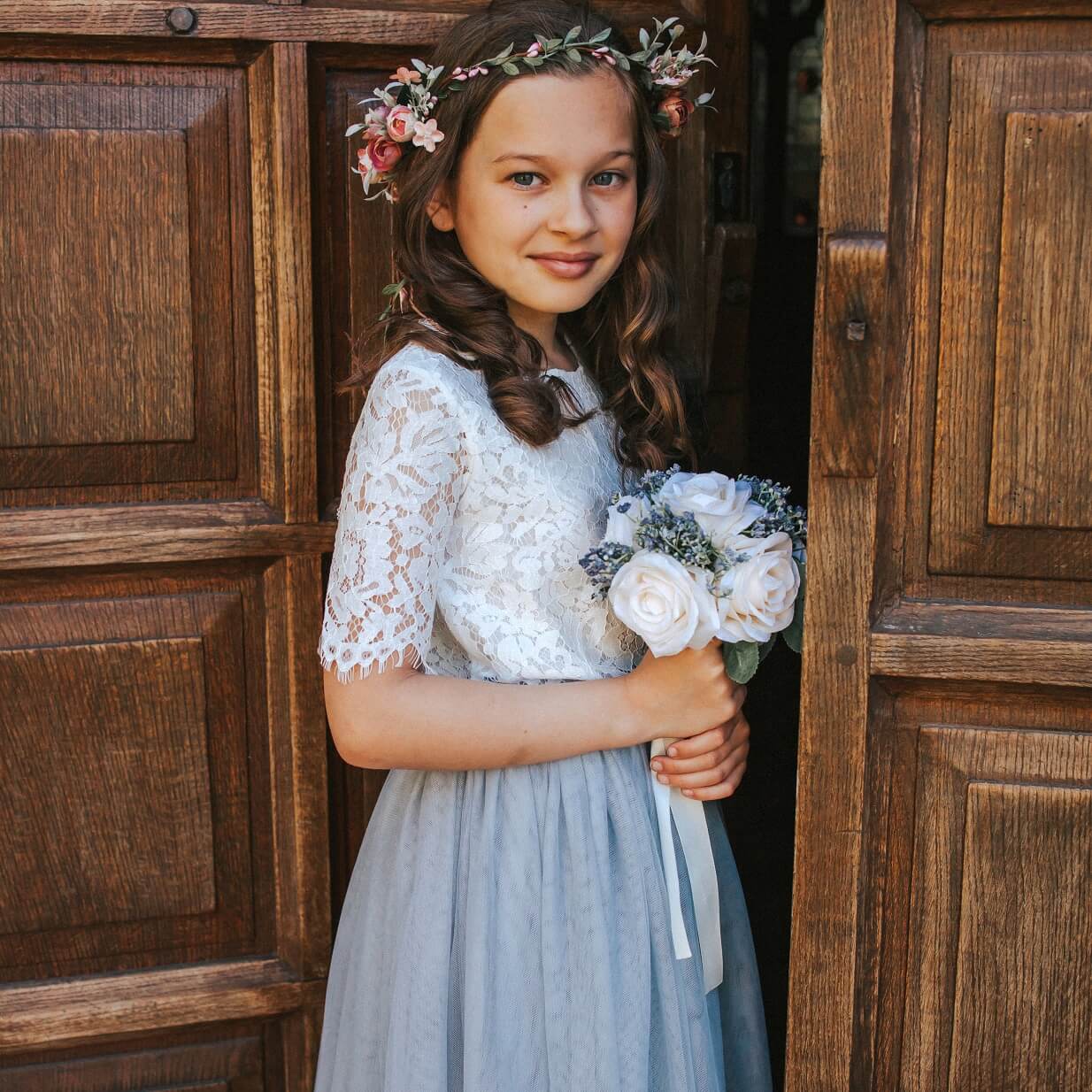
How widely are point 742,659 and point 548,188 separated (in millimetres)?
588

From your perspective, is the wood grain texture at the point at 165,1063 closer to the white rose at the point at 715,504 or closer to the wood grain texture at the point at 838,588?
the wood grain texture at the point at 838,588

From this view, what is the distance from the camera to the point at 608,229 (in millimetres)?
1545

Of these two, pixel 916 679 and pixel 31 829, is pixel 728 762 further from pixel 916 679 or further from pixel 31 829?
pixel 31 829

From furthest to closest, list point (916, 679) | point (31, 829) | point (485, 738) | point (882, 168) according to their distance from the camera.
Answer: point (31, 829)
point (485, 738)
point (916, 679)
point (882, 168)

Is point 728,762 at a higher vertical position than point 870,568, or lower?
lower

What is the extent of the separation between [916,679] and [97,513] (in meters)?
1.03

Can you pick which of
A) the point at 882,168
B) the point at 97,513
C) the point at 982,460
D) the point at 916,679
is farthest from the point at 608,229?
the point at 97,513

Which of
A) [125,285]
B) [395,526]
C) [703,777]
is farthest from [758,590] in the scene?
[125,285]

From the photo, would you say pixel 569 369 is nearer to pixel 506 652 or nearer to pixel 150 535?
pixel 506 652

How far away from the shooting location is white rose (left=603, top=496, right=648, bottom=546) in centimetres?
147

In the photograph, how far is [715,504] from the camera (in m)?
1.44

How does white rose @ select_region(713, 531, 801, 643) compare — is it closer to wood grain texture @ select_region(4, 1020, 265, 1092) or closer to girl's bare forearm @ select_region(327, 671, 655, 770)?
girl's bare forearm @ select_region(327, 671, 655, 770)

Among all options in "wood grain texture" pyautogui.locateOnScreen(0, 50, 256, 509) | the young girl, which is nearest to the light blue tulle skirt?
the young girl

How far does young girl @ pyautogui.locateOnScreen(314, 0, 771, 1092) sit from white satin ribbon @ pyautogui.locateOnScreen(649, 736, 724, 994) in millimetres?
19
